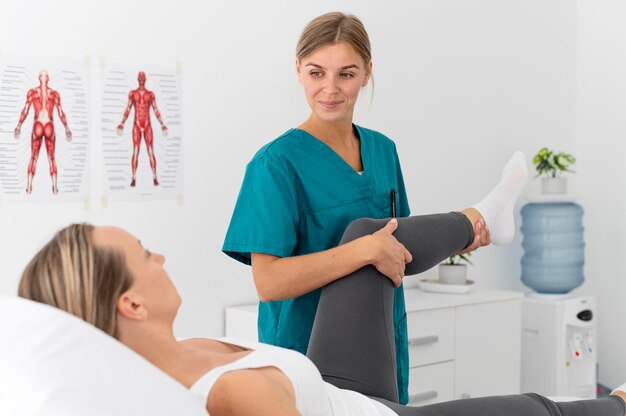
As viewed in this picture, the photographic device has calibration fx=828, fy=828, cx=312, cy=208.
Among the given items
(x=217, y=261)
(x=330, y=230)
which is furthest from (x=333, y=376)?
(x=217, y=261)

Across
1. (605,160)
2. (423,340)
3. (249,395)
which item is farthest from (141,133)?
(605,160)

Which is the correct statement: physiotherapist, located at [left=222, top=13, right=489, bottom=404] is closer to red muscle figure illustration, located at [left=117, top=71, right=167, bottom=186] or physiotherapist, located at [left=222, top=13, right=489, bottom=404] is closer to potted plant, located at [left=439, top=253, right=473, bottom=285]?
red muscle figure illustration, located at [left=117, top=71, right=167, bottom=186]

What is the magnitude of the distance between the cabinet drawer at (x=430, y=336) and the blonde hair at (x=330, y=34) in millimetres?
1311

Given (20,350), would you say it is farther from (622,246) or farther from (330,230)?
(622,246)

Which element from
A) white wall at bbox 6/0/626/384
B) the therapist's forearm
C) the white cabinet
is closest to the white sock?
the therapist's forearm

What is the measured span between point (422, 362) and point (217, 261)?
32.7 inches

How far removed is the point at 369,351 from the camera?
5.48 feet

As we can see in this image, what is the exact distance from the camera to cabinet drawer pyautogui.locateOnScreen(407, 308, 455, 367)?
2947 mm

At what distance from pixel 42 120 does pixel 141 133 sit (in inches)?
12.8

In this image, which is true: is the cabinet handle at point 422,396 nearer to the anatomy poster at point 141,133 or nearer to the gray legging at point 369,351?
the anatomy poster at point 141,133

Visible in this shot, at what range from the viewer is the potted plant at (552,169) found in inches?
147

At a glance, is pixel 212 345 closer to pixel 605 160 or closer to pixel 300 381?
pixel 300 381

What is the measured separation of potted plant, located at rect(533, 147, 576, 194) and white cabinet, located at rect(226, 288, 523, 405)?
0.65m

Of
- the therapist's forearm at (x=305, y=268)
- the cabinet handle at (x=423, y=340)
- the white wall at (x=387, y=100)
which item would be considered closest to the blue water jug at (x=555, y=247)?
the white wall at (x=387, y=100)
